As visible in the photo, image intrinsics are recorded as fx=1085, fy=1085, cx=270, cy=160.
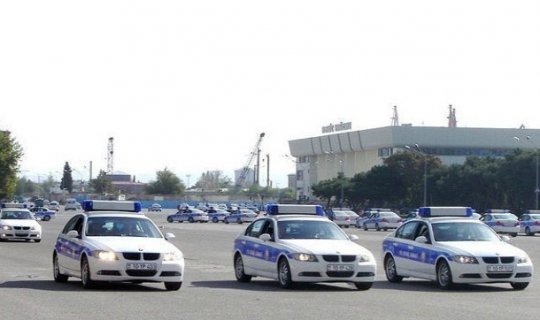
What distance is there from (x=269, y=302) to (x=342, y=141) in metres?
134

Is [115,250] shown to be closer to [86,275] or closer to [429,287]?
[86,275]

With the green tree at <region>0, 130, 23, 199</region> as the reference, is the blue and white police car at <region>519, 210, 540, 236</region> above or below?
below

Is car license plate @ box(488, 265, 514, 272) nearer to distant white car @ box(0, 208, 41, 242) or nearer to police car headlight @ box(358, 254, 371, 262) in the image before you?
police car headlight @ box(358, 254, 371, 262)

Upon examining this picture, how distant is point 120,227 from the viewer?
69.0 feet

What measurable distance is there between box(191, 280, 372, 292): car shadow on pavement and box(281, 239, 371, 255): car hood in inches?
31.4

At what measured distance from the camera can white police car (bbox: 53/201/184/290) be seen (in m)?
19.5

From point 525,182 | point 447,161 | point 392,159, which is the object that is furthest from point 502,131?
point 525,182

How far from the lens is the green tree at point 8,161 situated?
8512cm

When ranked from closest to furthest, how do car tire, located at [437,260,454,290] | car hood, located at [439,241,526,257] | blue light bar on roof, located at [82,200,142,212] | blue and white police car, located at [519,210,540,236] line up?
car hood, located at [439,241,526,257], car tire, located at [437,260,454,290], blue light bar on roof, located at [82,200,142,212], blue and white police car, located at [519,210,540,236]

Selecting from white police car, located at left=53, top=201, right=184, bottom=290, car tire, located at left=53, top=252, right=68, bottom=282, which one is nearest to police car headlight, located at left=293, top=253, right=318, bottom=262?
white police car, located at left=53, top=201, right=184, bottom=290

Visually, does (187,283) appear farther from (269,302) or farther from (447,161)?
(447,161)

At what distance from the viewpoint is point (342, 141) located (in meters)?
152

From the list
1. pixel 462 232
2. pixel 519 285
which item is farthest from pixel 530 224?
pixel 519 285

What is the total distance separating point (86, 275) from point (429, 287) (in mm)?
7052
